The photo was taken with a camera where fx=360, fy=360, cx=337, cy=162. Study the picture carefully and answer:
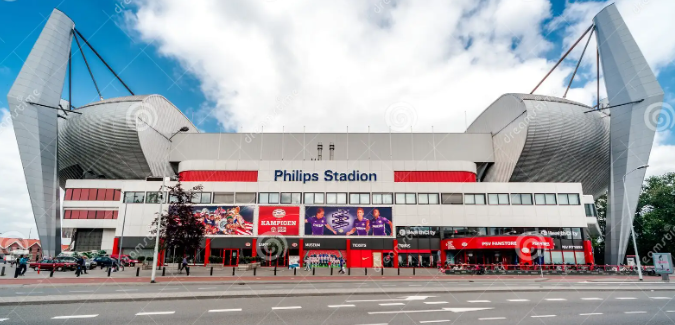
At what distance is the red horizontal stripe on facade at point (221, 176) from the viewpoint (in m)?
51.2

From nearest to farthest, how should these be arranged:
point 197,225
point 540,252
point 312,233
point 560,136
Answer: point 197,225 → point 540,252 → point 312,233 → point 560,136

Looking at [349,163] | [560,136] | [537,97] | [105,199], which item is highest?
[537,97]

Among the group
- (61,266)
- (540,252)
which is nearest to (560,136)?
(540,252)

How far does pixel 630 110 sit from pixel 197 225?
187 feet

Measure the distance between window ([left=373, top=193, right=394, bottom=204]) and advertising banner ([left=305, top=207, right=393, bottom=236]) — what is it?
1.18 m

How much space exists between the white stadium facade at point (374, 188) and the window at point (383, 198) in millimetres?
138

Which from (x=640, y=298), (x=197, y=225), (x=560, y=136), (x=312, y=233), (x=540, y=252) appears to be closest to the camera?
(x=640, y=298)

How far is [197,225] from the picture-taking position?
32.4m

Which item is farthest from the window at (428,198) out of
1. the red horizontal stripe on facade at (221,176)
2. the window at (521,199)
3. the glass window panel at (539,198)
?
the red horizontal stripe on facade at (221,176)

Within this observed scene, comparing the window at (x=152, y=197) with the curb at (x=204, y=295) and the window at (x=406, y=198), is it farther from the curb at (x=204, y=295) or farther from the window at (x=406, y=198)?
the curb at (x=204, y=295)

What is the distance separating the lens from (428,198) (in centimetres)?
4953

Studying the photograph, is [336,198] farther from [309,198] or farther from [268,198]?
[268,198]

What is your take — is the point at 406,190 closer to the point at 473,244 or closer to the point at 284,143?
the point at 473,244

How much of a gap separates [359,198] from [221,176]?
20017 mm
